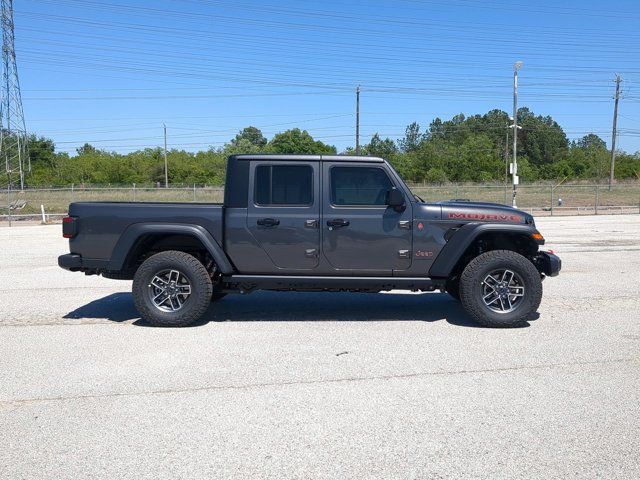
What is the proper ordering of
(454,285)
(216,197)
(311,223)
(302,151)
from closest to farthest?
1. (311,223)
2. (454,285)
3. (216,197)
4. (302,151)

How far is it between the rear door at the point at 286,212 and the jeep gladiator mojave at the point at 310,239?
0.01 meters

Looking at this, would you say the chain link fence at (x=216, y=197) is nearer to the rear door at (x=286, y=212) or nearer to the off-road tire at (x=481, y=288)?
the rear door at (x=286, y=212)

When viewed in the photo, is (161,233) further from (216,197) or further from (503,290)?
(216,197)

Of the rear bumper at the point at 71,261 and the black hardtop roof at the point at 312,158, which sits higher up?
the black hardtop roof at the point at 312,158

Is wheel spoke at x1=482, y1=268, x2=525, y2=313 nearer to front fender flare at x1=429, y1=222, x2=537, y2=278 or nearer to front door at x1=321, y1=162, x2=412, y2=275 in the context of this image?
front fender flare at x1=429, y1=222, x2=537, y2=278

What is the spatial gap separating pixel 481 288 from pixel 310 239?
1.96 metres

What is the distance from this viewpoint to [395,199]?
6.23 m

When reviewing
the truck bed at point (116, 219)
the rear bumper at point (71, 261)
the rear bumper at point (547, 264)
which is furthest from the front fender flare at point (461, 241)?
the rear bumper at point (71, 261)

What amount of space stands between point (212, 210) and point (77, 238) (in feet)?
5.05

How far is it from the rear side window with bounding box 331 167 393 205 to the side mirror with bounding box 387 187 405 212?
0.16 meters

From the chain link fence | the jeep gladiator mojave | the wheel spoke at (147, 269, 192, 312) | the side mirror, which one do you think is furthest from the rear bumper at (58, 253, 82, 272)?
the chain link fence

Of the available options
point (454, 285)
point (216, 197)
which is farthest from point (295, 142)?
point (454, 285)

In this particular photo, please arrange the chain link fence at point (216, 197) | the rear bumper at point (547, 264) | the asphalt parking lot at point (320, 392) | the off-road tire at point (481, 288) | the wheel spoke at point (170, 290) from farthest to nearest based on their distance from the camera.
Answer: the chain link fence at point (216, 197), the rear bumper at point (547, 264), the wheel spoke at point (170, 290), the off-road tire at point (481, 288), the asphalt parking lot at point (320, 392)

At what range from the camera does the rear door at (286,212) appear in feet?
20.8
